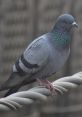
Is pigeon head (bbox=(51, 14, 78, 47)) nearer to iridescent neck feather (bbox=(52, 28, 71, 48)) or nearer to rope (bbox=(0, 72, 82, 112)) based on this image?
iridescent neck feather (bbox=(52, 28, 71, 48))

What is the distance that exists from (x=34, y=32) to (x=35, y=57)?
5.74 metres

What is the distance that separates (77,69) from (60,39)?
6326 millimetres

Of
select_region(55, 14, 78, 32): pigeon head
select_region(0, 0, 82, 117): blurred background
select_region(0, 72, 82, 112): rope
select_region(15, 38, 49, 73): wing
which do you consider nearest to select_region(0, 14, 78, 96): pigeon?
select_region(15, 38, 49, 73): wing

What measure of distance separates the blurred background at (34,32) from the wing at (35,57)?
5503 mm

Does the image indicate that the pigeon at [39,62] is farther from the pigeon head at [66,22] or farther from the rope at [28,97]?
the rope at [28,97]

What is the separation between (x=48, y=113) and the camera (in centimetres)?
1134

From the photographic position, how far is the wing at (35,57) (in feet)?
17.2

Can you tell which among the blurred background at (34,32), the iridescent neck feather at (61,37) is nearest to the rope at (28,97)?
the iridescent neck feather at (61,37)

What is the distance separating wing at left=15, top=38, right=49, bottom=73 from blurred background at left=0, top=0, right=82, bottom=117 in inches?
217

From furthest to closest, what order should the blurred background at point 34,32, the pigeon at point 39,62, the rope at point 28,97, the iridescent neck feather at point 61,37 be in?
the blurred background at point 34,32 < the iridescent neck feather at point 61,37 < the pigeon at point 39,62 < the rope at point 28,97

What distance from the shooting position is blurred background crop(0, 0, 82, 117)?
11.1m

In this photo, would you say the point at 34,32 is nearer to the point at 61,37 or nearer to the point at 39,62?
the point at 61,37

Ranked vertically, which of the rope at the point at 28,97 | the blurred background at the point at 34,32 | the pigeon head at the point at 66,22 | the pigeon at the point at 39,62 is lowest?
the rope at the point at 28,97

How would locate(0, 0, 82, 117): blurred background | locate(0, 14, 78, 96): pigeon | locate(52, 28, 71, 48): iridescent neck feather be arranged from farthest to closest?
locate(0, 0, 82, 117): blurred background → locate(52, 28, 71, 48): iridescent neck feather → locate(0, 14, 78, 96): pigeon
